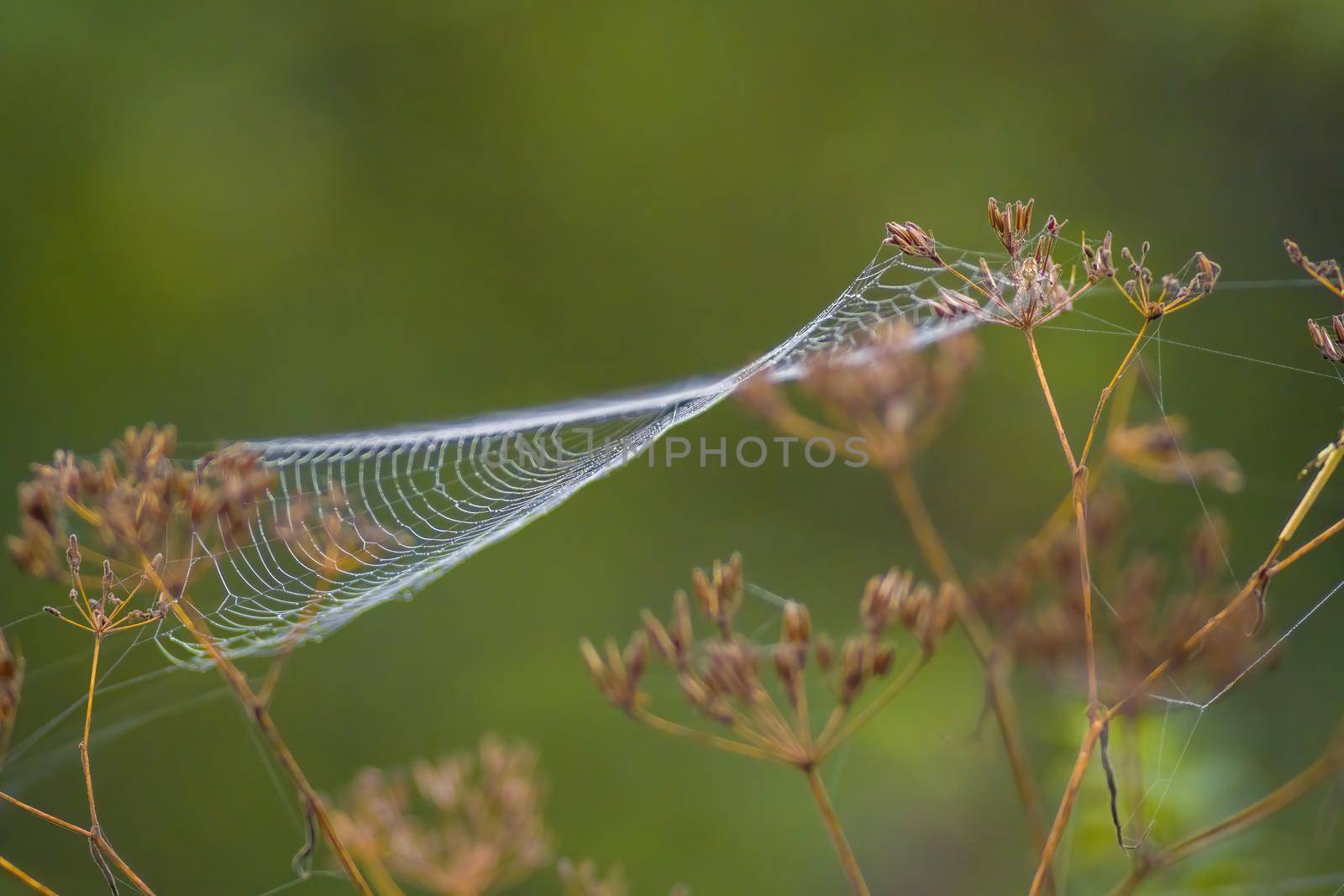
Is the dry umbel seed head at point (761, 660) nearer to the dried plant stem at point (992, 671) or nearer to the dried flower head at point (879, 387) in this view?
the dried plant stem at point (992, 671)

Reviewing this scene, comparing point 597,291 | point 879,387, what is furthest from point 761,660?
point 597,291

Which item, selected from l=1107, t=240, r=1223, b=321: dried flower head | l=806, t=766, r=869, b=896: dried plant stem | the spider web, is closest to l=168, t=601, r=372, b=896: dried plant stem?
the spider web

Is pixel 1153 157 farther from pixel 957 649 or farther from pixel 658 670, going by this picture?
pixel 658 670

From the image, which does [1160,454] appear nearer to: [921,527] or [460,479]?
[921,527]

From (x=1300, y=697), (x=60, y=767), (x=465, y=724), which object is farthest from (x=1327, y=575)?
(x=60, y=767)

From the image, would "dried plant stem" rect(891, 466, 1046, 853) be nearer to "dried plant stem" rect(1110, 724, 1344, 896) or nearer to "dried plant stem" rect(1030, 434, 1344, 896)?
"dried plant stem" rect(1110, 724, 1344, 896)

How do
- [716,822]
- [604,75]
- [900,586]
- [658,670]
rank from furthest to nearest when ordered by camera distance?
[604,75]
[658,670]
[716,822]
[900,586]

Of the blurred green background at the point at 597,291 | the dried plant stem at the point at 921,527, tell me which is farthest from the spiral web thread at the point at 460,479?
the blurred green background at the point at 597,291
